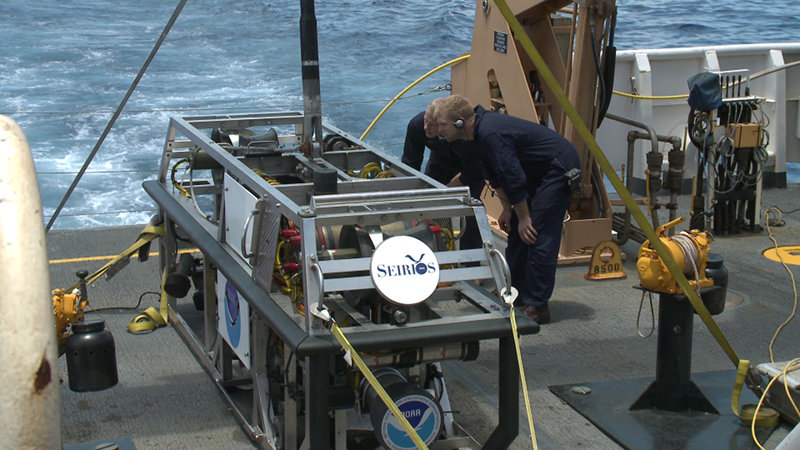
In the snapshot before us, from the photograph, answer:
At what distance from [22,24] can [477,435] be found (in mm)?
18195

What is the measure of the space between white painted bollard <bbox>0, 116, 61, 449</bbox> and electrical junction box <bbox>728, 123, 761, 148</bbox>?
746 cm

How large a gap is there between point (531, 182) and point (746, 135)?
2644 mm

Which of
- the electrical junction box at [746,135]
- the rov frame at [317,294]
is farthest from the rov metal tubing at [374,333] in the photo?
the electrical junction box at [746,135]

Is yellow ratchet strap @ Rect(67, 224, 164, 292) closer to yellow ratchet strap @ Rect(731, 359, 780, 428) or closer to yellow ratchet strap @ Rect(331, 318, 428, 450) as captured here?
yellow ratchet strap @ Rect(331, 318, 428, 450)

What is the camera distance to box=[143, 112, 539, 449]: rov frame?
370 cm

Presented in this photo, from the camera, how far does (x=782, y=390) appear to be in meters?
4.58

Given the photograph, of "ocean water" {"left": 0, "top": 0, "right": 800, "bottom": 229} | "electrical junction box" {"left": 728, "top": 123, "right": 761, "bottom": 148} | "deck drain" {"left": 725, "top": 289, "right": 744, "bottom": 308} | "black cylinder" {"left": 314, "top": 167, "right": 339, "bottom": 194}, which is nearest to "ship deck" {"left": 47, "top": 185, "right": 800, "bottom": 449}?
"deck drain" {"left": 725, "top": 289, "right": 744, "bottom": 308}

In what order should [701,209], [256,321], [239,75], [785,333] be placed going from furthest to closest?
[239,75] < [701,209] < [785,333] < [256,321]

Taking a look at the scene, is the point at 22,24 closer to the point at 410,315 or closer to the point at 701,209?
the point at 701,209

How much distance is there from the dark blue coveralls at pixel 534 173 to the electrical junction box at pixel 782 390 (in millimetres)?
1760

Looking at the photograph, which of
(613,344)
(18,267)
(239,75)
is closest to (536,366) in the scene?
(613,344)

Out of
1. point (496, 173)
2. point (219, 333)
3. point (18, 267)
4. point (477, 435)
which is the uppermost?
point (18, 267)

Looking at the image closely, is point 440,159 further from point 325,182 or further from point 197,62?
point 197,62

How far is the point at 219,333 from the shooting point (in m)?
5.07
